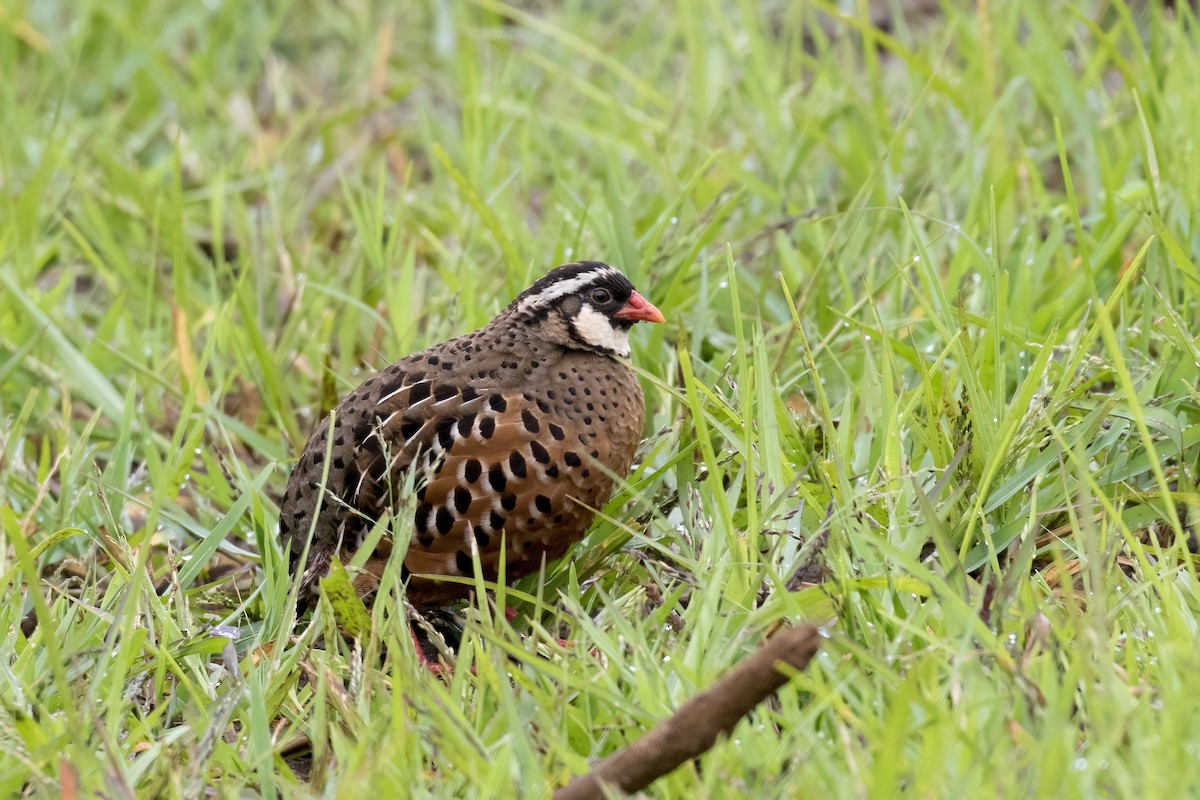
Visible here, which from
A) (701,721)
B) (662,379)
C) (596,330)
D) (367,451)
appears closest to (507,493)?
(367,451)

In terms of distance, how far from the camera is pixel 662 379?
4180mm

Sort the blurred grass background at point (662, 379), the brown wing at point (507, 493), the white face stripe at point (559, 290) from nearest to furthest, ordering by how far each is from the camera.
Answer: the blurred grass background at point (662, 379) → the brown wing at point (507, 493) → the white face stripe at point (559, 290)

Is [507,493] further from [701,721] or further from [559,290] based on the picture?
[701,721]

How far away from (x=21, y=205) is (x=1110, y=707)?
13.7ft

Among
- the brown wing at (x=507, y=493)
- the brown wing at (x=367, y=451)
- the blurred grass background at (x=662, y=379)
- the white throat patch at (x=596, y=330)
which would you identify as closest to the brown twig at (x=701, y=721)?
the blurred grass background at (x=662, y=379)

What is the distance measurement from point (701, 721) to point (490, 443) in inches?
50.3

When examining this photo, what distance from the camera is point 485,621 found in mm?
3072

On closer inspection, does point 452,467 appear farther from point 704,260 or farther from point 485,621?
point 704,260

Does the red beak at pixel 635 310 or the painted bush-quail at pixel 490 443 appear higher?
the red beak at pixel 635 310

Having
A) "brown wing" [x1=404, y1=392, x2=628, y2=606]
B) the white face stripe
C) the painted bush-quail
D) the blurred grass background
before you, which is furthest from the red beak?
"brown wing" [x1=404, y1=392, x2=628, y2=606]

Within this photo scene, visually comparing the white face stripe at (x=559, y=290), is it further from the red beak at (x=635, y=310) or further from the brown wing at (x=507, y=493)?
the brown wing at (x=507, y=493)

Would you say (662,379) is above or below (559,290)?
below

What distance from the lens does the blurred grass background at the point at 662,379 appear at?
2.65 metres

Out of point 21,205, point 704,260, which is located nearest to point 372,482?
point 704,260
